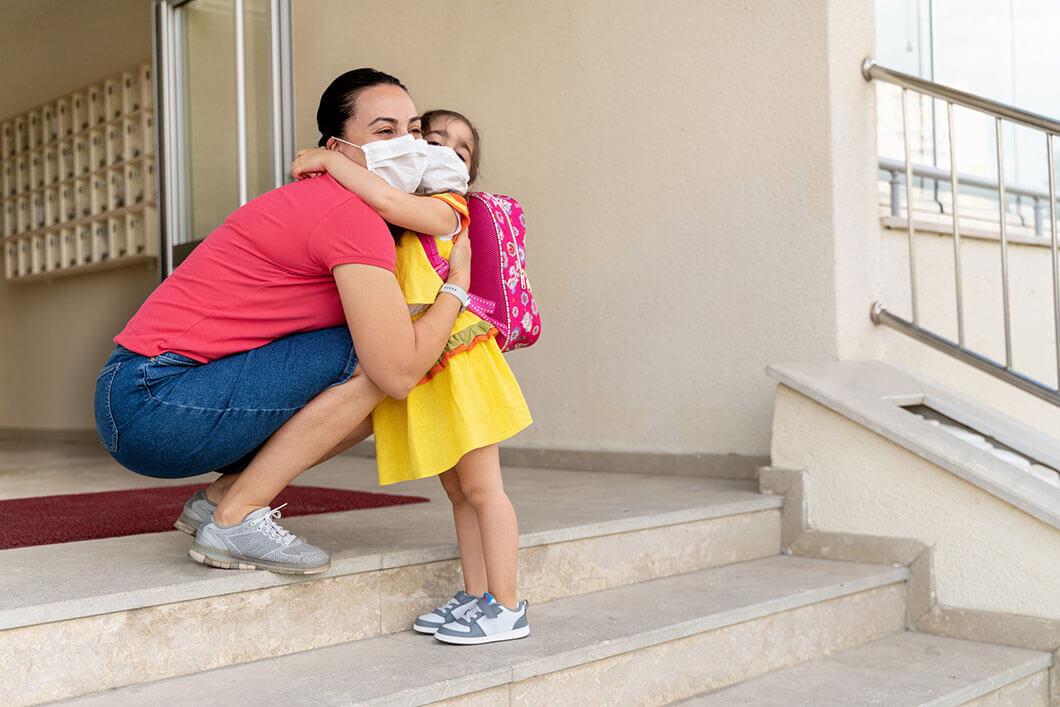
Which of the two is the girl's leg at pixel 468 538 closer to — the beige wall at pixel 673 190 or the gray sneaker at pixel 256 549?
the gray sneaker at pixel 256 549

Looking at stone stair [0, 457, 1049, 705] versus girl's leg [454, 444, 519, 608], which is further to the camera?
girl's leg [454, 444, 519, 608]

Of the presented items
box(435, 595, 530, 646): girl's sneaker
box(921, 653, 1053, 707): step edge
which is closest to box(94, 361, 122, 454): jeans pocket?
box(435, 595, 530, 646): girl's sneaker

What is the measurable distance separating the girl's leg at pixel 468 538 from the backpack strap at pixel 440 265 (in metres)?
0.28

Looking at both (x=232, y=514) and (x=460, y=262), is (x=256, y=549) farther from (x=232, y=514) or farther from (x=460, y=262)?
(x=460, y=262)

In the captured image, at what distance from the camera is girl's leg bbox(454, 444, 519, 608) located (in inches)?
61.4

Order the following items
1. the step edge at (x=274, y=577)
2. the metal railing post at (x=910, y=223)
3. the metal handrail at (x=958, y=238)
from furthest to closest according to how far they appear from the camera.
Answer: the metal railing post at (x=910, y=223)
the metal handrail at (x=958, y=238)
the step edge at (x=274, y=577)

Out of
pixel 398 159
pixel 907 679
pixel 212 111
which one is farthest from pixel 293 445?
pixel 212 111

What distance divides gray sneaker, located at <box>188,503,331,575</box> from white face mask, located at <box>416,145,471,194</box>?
578mm

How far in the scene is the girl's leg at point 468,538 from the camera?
64.4 inches

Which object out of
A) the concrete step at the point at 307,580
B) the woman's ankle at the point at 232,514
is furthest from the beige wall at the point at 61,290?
the woman's ankle at the point at 232,514

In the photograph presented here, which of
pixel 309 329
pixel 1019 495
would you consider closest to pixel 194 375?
pixel 309 329

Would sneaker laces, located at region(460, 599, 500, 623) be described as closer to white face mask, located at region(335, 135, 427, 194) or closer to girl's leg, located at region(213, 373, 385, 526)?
girl's leg, located at region(213, 373, 385, 526)

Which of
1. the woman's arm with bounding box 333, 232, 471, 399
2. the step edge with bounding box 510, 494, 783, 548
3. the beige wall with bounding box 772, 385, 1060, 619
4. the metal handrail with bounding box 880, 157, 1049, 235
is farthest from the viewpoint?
the metal handrail with bounding box 880, 157, 1049, 235

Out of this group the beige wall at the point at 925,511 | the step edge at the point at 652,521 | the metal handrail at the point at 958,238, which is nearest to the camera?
the step edge at the point at 652,521
